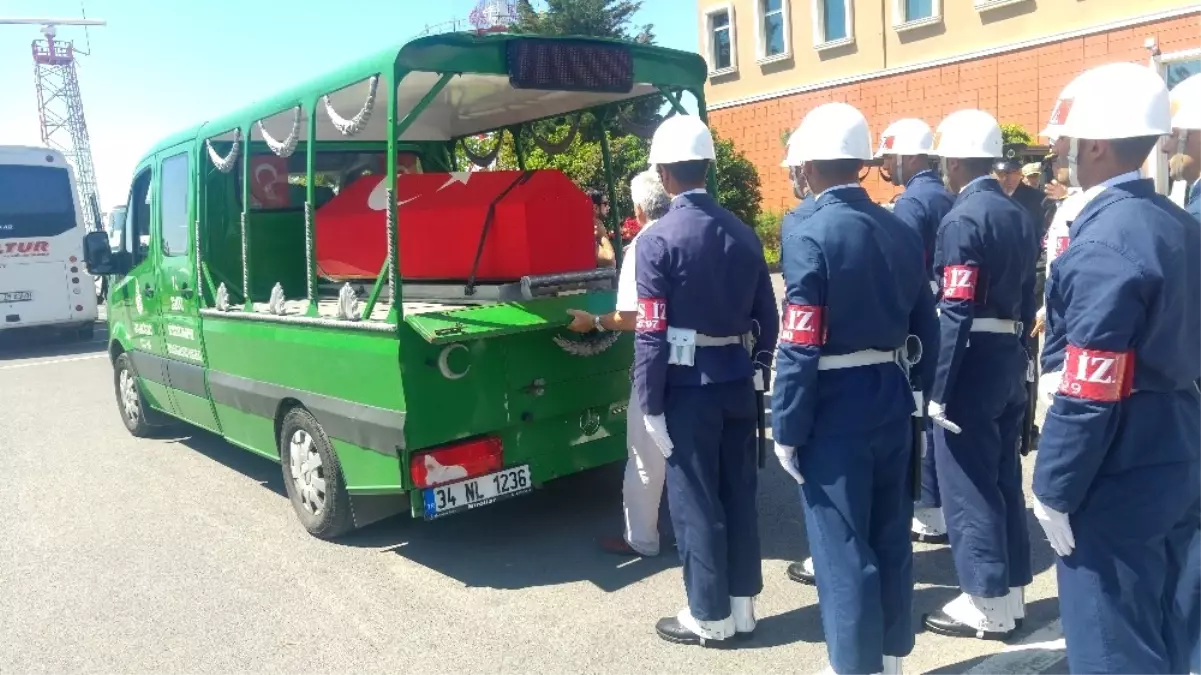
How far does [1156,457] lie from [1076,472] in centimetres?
22

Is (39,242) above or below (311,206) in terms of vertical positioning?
above

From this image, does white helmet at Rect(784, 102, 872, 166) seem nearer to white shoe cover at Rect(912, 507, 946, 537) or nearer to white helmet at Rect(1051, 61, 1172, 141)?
white helmet at Rect(1051, 61, 1172, 141)

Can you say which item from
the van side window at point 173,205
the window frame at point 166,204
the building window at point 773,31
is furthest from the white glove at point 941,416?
the building window at point 773,31

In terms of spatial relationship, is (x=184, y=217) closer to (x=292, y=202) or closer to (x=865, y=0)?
(x=292, y=202)

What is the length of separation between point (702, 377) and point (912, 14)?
69.2ft

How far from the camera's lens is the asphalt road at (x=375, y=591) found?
3.88m

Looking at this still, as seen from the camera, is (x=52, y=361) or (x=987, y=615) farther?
(x=52, y=361)

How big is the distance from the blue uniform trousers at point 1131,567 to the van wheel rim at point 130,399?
7.40 m

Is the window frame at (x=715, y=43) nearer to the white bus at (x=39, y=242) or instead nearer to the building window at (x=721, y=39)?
the building window at (x=721, y=39)

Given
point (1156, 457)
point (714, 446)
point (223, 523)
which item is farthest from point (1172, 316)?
point (223, 523)

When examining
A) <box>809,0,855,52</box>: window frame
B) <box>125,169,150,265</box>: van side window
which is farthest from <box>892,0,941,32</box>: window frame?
<box>125,169,150,265</box>: van side window

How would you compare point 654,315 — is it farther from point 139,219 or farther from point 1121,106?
point 139,219

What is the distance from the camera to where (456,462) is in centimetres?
461

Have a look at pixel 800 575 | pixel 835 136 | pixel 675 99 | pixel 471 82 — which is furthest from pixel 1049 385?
pixel 471 82
